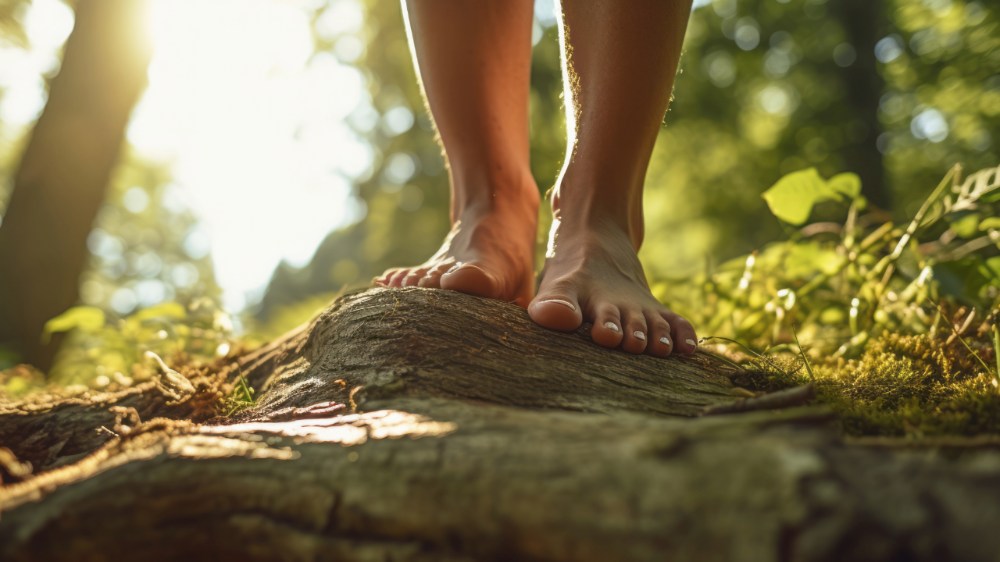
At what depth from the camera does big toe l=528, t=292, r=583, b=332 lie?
1280mm

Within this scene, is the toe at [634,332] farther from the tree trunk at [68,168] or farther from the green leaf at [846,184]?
the tree trunk at [68,168]

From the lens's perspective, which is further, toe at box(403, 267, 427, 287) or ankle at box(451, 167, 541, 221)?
ankle at box(451, 167, 541, 221)

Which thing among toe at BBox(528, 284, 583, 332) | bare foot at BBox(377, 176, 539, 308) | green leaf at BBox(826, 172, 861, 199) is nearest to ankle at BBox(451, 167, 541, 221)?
bare foot at BBox(377, 176, 539, 308)

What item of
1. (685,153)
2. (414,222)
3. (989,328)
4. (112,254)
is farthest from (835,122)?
(112,254)

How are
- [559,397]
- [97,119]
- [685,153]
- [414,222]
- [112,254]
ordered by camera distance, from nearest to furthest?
[559,397] → [97,119] → [414,222] → [685,153] → [112,254]

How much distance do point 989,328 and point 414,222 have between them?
10864 millimetres

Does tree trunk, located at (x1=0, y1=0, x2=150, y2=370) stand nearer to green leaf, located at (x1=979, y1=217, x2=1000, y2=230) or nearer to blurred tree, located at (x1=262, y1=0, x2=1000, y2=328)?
green leaf, located at (x1=979, y1=217, x2=1000, y2=230)

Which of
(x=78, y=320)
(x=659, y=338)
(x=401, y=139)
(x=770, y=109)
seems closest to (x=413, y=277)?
(x=659, y=338)

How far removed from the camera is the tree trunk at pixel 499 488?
48 centimetres

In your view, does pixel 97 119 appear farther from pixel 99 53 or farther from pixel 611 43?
pixel 611 43

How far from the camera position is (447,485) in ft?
2.01

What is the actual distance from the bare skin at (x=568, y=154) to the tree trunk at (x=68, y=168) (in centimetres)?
392

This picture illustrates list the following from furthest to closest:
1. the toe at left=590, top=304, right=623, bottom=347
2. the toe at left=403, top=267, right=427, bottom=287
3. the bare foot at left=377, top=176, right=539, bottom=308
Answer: the toe at left=403, top=267, right=427, bottom=287, the bare foot at left=377, top=176, right=539, bottom=308, the toe at left=590, top=304, right=623, bottom=347

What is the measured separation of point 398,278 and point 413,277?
13cm
